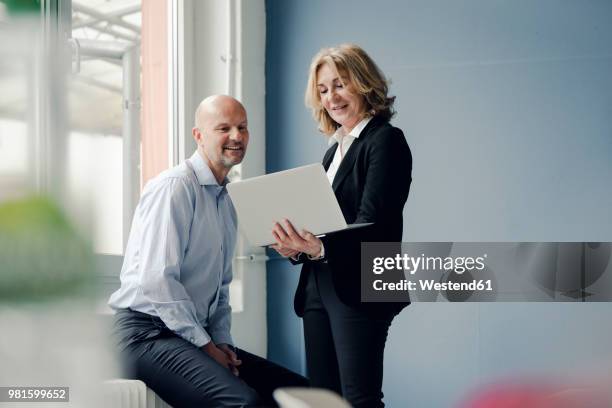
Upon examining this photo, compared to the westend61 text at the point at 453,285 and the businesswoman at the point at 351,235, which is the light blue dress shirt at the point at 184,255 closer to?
the businesswoman at the point at 351,235

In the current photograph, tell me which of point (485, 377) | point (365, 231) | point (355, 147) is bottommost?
point (485, 377)

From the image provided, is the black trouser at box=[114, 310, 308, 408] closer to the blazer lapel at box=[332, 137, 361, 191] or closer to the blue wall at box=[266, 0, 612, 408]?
the blazer lapel at box=[332, 137, 361, 191]

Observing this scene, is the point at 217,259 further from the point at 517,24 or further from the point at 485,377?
the point at 517,24

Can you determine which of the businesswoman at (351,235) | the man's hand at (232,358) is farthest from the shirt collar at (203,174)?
the man's hand at (232,358)

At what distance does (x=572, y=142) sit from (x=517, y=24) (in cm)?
58

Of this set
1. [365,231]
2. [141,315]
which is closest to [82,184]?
[365,231]

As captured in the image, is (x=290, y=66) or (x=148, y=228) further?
(x=290, y=66)

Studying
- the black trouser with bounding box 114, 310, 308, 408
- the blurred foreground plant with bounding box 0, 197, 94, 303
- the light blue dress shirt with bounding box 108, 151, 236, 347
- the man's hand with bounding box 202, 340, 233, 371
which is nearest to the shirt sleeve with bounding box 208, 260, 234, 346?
the light blue dress shirt with bounding box 108, 151, 236, 347

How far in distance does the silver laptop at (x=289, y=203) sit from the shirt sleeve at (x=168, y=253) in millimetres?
218

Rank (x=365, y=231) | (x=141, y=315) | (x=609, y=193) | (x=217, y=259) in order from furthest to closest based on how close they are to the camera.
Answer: (x=609, y=193)
(x=217, y=259)
(x=141, y=315)
(x=365, y=231)

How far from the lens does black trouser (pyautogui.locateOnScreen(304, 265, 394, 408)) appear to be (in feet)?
6.24

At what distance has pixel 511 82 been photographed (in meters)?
3.65

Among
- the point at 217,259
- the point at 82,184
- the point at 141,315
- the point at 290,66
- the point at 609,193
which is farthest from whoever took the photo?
the point at 290,66

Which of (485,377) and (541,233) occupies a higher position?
(541,233)
